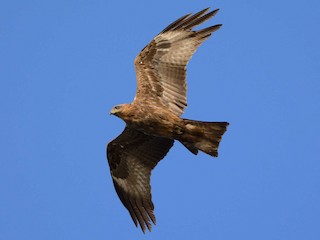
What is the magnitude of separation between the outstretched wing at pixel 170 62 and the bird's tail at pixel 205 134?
73cm

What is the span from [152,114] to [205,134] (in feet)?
3.36

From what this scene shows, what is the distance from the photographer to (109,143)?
1214 centimetres

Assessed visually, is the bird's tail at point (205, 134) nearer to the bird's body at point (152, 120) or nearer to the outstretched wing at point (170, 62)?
the bird's body at point (152, 120)

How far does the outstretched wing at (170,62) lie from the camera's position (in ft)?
38.4

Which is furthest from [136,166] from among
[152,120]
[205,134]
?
[205,134]

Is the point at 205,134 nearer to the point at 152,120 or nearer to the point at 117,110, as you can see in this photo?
the point at 152,120

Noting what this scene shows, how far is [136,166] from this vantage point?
12.3 metres

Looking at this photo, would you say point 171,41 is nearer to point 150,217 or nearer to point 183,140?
point 183,140

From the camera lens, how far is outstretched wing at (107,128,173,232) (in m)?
12.0

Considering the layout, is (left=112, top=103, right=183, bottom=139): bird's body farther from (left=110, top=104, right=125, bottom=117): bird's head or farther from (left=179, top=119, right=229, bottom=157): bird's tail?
(left=179, top=119, right=229, bottom=157): bird's tail

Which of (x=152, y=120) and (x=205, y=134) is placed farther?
(x=152, y=120)

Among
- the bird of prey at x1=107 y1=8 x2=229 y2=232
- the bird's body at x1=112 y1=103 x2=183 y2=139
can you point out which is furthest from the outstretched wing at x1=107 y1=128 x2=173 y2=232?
the bird's body at x1=112 y1=103 x2=183 y2=139

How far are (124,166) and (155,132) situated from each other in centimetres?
152

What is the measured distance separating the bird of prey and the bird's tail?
0.28ft
